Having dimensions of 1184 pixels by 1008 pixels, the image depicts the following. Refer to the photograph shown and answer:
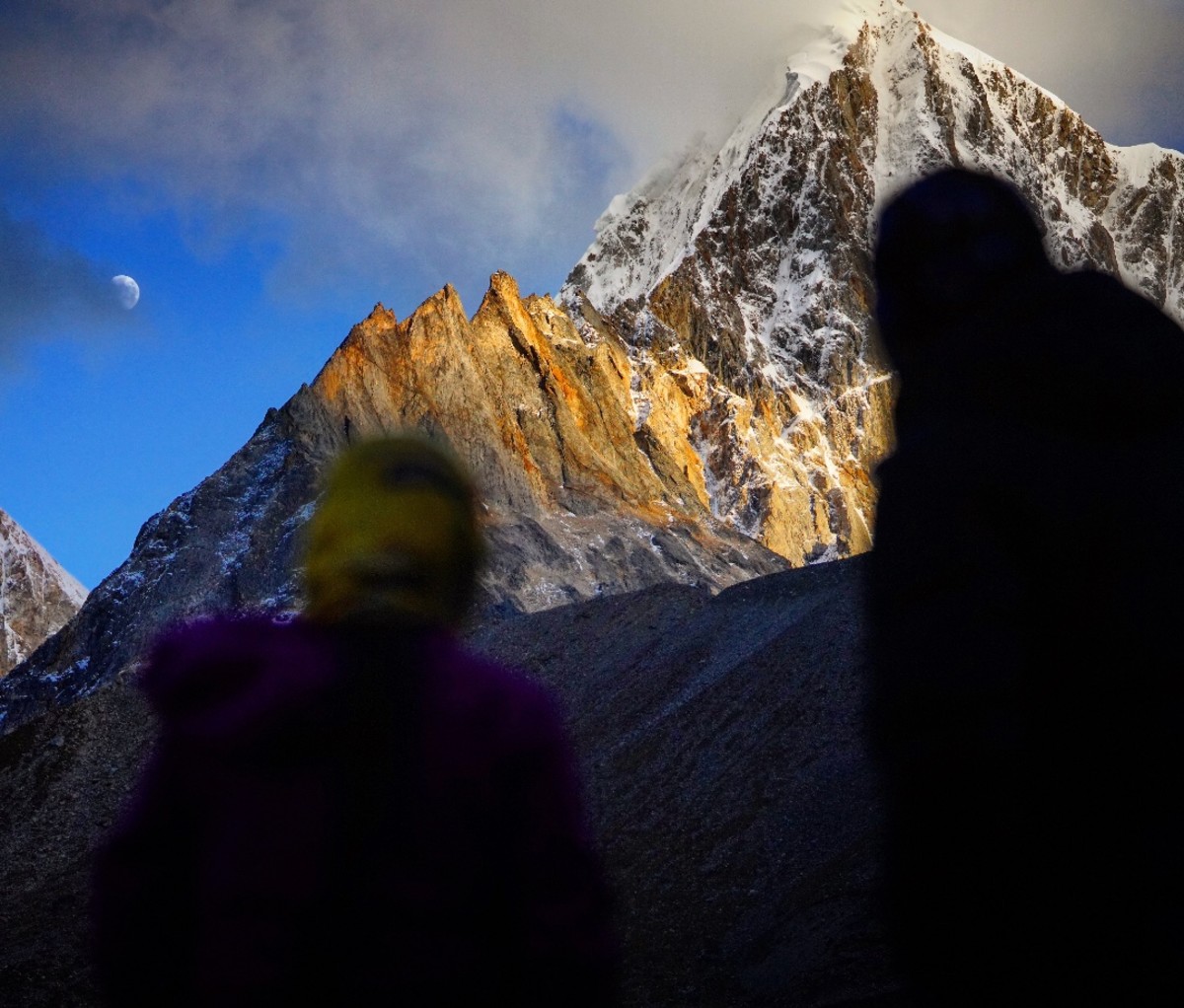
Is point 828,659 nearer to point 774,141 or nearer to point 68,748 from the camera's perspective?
point 68,748

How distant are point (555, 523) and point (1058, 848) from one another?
2532 inches

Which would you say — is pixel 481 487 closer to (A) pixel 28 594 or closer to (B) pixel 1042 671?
(B) pixel 1042 671

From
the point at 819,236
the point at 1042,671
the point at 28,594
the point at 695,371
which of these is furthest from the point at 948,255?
the point at 819,236

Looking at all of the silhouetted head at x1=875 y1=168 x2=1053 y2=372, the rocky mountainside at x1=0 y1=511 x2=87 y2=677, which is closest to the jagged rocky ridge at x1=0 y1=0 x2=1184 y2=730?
the silhouetted head at x1=875 y1=168 x2=1053 y2=372

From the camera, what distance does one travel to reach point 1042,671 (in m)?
2.55

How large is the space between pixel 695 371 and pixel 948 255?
10779 centimetres

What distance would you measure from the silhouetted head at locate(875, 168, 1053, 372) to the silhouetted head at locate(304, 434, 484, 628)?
3329 centimetres

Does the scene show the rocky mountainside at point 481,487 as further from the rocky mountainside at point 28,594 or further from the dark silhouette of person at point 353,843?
the rocky mountainside at point 28,594

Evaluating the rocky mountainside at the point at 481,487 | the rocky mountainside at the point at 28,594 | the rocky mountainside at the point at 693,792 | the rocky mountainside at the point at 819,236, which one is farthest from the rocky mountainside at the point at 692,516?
the rocky mountainside at the point at 28,594

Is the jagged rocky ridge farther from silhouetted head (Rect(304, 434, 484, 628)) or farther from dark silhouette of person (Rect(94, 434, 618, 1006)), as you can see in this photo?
dark silhouette of person (Rect(94, 434, 618, 1006))

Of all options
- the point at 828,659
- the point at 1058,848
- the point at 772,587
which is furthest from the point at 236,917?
the point at 772,587

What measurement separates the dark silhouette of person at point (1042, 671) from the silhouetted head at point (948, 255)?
0.24 metres

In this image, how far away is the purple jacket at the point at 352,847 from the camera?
9.48 meters

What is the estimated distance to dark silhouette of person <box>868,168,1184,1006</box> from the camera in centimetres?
247
